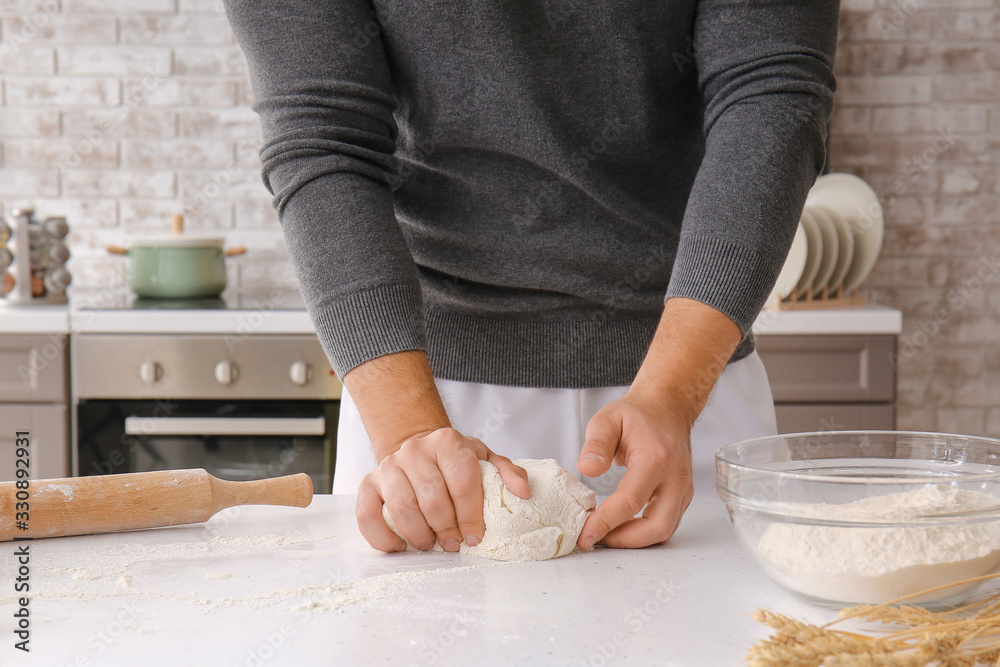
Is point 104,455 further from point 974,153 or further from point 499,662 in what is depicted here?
point 974,153

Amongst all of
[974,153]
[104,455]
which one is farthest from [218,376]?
[974,153]

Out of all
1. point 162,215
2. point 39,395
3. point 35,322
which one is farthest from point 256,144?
point 39,395

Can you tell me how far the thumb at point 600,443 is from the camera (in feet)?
2.17

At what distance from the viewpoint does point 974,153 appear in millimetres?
2342

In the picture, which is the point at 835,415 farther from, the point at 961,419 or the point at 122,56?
the point at 122,56

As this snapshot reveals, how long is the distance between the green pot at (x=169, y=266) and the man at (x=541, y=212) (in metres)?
1.22

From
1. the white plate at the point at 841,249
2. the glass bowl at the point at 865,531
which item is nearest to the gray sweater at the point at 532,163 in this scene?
the glass bowl at the point at 865,531

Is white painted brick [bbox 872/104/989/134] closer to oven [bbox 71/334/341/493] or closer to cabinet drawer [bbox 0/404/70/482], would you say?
oven [bbox 71/334/341/493]

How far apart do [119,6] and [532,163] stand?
1.94m

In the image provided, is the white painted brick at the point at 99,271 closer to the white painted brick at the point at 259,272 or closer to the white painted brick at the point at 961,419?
the white painted brick at the point at 259,272

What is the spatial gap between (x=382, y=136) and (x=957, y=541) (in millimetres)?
641

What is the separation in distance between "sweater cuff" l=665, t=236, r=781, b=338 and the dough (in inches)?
8.8

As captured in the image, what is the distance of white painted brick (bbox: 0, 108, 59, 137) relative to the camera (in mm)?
2438

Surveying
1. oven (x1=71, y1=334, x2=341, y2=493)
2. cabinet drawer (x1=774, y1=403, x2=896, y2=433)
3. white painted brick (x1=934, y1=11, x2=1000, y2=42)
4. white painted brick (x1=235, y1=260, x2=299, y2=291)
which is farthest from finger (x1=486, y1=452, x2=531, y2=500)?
white painted brick (x1=934, y1=11, x2=1000, y2=42)
